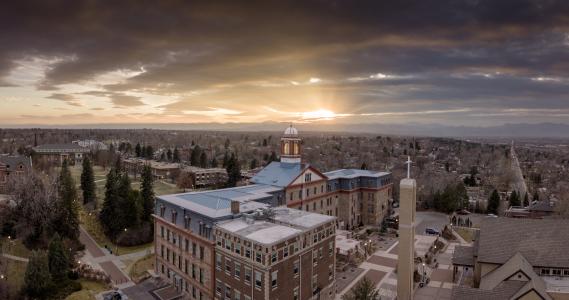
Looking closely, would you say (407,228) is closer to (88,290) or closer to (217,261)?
(217,261)

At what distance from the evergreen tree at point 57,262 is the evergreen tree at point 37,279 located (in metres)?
2.67

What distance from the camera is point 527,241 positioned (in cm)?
4369

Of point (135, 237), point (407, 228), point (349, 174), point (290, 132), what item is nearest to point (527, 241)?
point (407, 228)

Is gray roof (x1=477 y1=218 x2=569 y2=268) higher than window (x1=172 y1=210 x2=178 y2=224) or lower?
lower

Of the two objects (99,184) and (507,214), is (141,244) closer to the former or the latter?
(99,184)

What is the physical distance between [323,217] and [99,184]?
264 feet

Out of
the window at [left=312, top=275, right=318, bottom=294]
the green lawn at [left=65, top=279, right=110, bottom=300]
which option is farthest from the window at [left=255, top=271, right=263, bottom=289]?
the green lawn at [left=65, top=279, right=110, bottom=300]

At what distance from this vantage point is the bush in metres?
60.1

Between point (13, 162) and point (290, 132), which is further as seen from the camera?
point (13, 162)

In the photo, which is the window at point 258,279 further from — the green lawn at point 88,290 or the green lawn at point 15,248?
the green lawn at point 15,248

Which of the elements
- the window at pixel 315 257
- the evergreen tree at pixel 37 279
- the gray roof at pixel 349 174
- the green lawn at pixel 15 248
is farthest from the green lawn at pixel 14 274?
the gray roof at pixel 349 174

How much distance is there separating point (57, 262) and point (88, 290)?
5.22m

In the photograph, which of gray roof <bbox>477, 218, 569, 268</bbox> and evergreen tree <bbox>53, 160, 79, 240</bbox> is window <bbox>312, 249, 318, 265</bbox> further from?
evergreen tree <bbox>53, 160, 79, 240</bbox>

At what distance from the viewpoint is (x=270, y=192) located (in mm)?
53500
